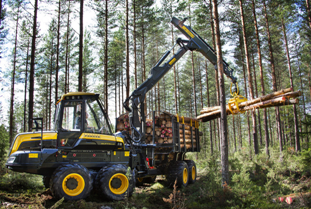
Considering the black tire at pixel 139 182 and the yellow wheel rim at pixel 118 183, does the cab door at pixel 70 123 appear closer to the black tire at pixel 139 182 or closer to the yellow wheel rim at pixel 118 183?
the yellow wheel rim at pixel 118 183

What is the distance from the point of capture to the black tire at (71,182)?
6.03 meters

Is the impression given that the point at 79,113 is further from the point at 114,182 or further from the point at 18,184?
the point at 18,184

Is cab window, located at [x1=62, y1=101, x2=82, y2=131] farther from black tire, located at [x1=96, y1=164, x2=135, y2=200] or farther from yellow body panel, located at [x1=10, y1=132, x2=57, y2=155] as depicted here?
black tire, located at [x1=96, y1=164, x2=135, y2=200]

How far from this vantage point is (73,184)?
6.27 m

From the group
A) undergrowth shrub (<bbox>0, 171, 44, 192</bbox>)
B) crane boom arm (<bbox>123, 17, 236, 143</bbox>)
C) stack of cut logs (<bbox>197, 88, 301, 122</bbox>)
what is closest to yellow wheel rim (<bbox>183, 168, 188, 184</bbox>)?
crane boom arm (<bbox>123, 17, 236, 143</bbox>)

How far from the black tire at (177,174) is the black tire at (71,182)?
435cm

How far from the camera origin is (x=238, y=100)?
10516 millimetres

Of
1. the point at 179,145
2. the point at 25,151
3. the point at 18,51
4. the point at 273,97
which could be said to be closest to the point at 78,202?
the point at 25,151

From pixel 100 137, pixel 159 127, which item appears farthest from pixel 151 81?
pixel 100 137

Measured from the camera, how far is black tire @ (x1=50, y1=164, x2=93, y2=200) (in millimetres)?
6031

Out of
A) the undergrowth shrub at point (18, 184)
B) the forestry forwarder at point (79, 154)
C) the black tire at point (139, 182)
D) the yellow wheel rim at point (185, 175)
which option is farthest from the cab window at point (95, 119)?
the yellow wheel rim at point (185, 175)

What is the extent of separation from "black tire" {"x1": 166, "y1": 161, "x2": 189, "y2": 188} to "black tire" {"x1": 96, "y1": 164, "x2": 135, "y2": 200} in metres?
3.18

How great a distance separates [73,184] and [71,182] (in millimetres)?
77

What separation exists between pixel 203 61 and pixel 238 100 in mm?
24620
